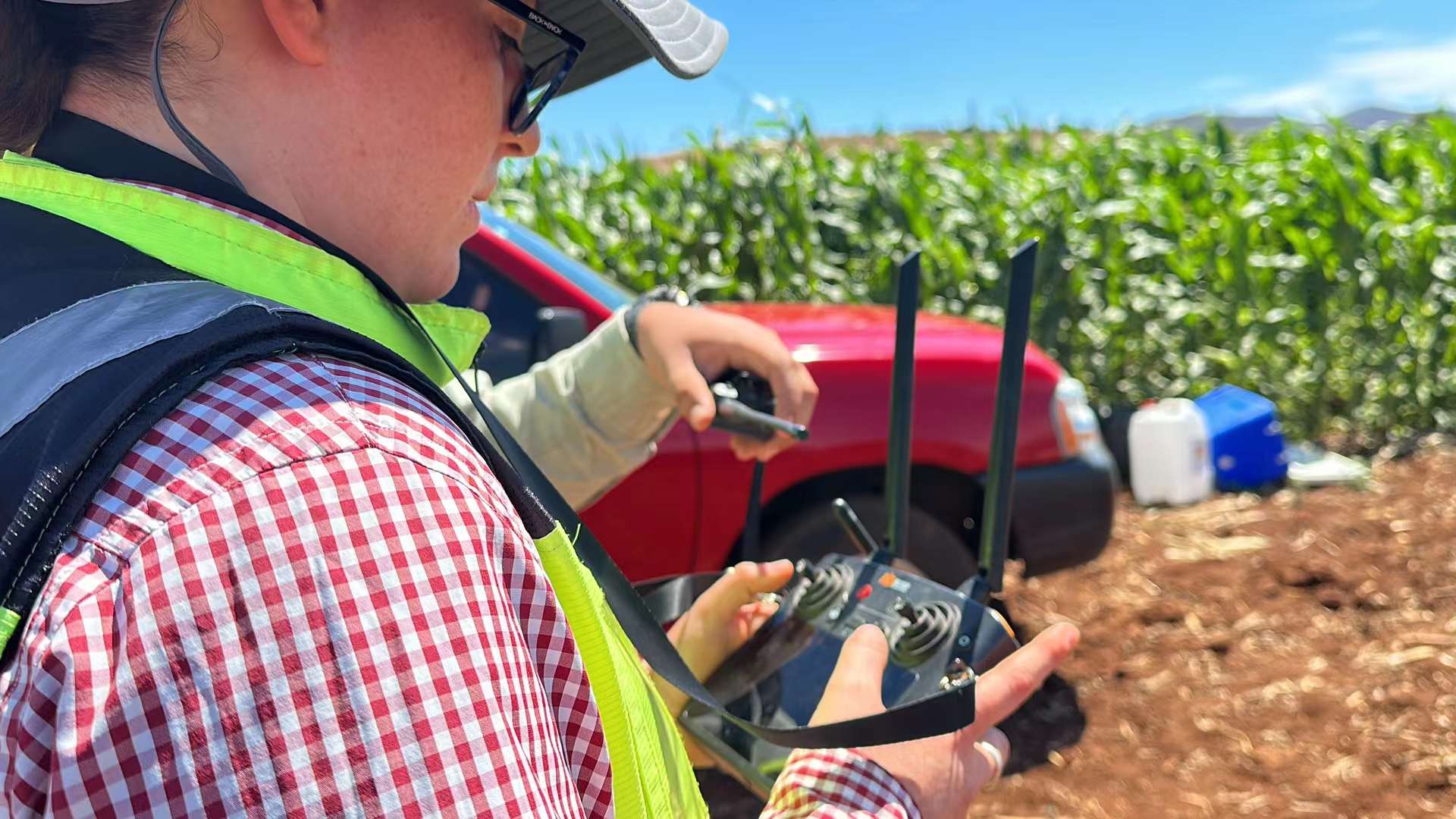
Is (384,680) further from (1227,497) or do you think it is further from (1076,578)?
(1227,497)

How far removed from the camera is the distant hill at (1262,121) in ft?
26.5

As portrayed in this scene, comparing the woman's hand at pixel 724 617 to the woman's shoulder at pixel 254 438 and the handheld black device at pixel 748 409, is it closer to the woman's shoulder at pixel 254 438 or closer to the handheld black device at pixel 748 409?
the handheld black device at pixel 748 409

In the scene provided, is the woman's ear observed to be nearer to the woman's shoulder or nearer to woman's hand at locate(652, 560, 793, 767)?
the woman's shoulder

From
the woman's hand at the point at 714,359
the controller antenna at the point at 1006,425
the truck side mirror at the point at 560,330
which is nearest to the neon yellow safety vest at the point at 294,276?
the controller antenna at the point at 1006,425

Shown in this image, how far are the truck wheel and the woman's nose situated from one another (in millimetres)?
2282

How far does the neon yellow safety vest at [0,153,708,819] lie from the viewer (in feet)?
2.39

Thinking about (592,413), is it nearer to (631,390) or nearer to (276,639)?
(631,390)

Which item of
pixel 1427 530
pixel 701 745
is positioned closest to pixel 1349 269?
pixel 1427 530

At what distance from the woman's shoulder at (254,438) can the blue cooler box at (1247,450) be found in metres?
6.05

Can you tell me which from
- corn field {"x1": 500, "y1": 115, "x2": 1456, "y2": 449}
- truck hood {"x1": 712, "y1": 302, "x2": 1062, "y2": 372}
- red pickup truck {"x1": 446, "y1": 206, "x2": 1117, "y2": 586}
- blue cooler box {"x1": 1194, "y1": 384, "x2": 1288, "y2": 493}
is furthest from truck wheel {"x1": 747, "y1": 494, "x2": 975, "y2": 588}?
corn field {"x1": 500, "y1": 115, "x2": 1456, "y2": 449}

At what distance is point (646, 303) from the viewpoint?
1.86 m

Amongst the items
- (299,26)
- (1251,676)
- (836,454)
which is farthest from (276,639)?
(1251,676)

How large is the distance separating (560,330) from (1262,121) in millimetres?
8083

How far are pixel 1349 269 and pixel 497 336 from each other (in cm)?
591
